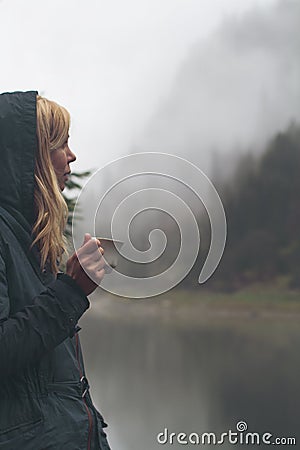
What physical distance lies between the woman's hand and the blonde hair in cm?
5

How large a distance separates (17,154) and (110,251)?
0.39 ft

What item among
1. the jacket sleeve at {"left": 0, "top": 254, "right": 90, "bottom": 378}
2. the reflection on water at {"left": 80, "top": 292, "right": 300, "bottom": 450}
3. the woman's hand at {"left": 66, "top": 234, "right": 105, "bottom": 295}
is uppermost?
the woman's hand at {"left": 66, "top": 234, "right": 105, "bottom": 295}

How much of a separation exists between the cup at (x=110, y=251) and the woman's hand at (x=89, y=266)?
0.01 metres

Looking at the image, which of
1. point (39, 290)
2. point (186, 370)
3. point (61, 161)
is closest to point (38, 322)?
point (39, 290)

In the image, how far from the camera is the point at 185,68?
1.74 m

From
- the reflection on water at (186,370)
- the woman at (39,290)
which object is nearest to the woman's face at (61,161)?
the woman at (39,290)

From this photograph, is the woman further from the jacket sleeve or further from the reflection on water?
the reflection on water

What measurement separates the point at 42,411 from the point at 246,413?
117 cm

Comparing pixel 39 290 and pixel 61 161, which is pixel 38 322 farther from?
pixel 61 161

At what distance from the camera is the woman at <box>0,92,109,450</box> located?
563 mm

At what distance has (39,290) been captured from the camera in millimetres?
609

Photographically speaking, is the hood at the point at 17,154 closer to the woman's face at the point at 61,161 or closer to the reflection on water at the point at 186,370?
the woman's face at the point at 61,161

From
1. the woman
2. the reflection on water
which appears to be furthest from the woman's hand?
the reflection on water

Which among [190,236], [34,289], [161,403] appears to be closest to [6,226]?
[34,289]
